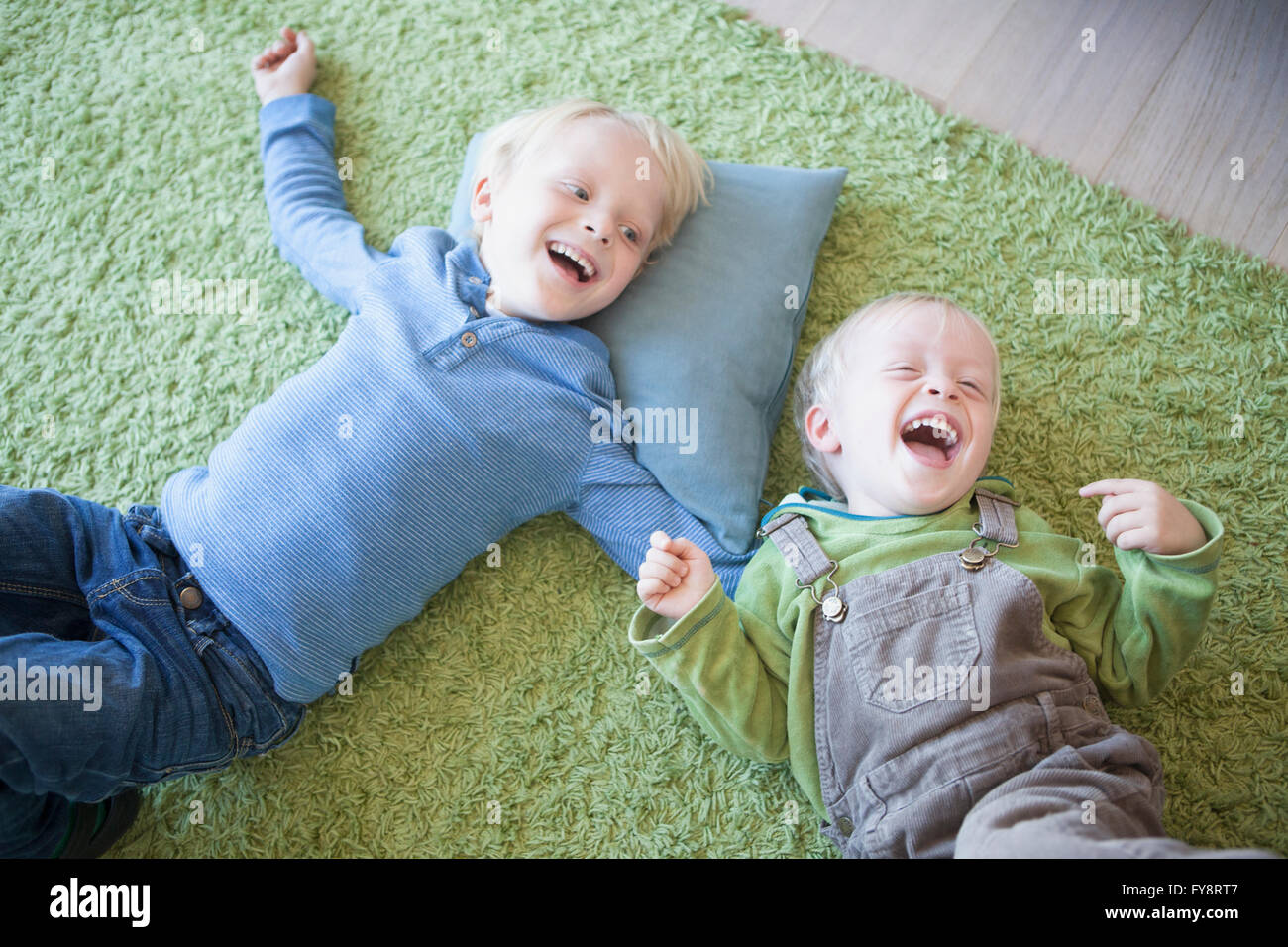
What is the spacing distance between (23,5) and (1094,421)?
7.54 feet

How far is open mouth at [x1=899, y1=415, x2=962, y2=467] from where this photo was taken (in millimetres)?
1346

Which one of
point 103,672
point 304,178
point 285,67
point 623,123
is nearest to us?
point 103,672

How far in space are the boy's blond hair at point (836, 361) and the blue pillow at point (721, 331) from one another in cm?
6

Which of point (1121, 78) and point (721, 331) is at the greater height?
point (1121, 78)

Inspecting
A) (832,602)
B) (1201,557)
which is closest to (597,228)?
(832,602)

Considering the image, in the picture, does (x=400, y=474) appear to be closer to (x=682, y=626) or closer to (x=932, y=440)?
(x=682, y=626)

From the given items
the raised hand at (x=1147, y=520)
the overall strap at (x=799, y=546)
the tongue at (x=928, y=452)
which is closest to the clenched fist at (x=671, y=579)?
the overall strap at (x=799, y=546)

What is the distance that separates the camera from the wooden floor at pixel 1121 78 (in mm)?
1789

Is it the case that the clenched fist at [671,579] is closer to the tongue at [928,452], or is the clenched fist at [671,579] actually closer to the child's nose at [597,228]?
the tongue at [928,452]

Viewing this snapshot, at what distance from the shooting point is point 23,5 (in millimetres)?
1944

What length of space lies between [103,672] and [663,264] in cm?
107

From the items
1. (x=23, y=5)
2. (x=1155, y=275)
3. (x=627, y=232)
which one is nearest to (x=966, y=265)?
(x=1155, y=275)

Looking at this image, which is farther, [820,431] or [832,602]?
[820,431]

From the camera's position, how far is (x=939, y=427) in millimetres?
1362
